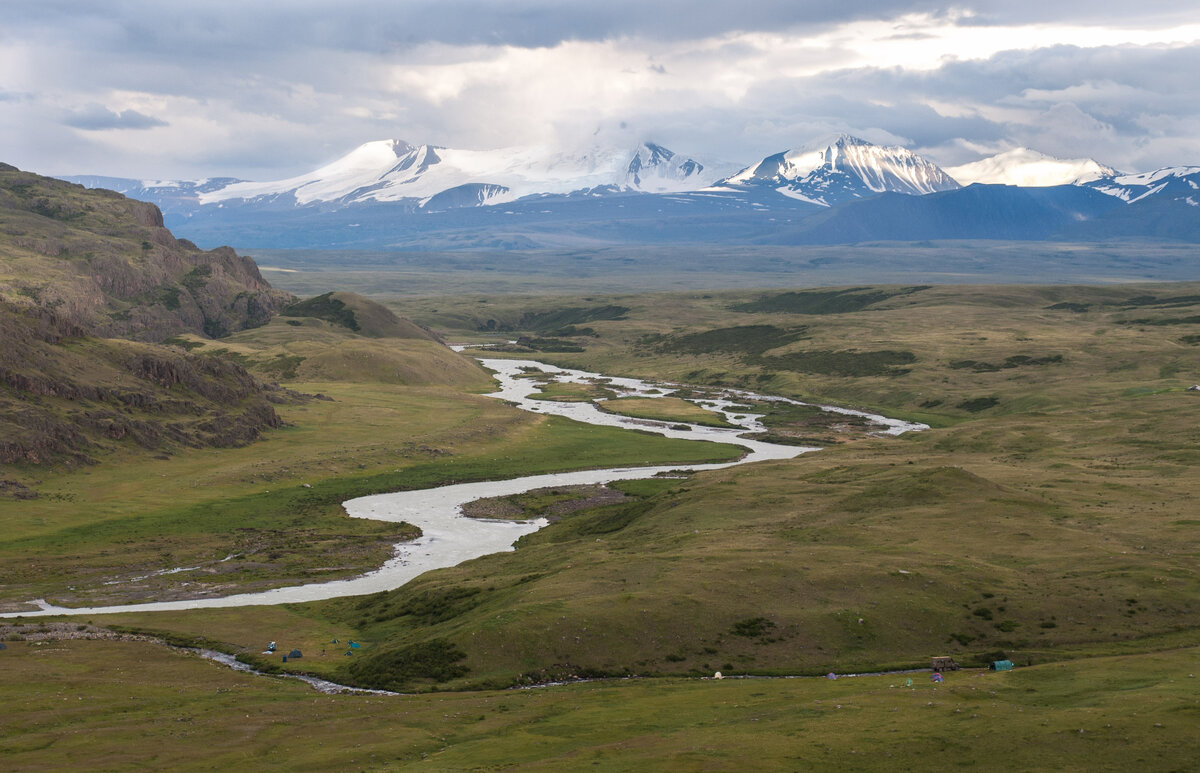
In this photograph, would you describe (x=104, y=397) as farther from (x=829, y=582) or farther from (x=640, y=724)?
(x=640, y=724)

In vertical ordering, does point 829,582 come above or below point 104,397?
below

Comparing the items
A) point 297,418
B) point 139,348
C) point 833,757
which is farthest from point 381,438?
point 833,757

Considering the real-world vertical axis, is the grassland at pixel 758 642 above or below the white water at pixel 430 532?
above

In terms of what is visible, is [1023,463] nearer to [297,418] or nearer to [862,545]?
[862,545]

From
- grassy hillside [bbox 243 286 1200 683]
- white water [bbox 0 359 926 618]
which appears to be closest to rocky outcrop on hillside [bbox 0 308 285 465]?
white water [bbox 0 359 926 618]

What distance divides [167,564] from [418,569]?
86.6 feet

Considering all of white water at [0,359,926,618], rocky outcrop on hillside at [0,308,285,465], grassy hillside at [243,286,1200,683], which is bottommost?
white water at [0,359,926,618]

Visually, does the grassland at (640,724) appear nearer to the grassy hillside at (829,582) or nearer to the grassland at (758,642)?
the grassland at (758,642)

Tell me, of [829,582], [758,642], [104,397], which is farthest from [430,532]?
[758,642]

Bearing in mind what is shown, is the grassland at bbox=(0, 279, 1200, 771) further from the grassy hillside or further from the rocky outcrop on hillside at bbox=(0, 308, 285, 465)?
the rocky outcrop on hillside at bbox=(0, 308, 285, 465)

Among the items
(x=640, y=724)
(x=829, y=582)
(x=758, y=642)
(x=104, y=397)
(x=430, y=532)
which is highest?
(x=104, y=397)

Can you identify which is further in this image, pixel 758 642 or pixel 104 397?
pixel 104 397

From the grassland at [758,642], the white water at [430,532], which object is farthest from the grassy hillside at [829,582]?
Result: the white water at [430,532]

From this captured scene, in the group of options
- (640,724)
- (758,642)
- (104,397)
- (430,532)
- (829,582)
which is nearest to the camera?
(640,724)
